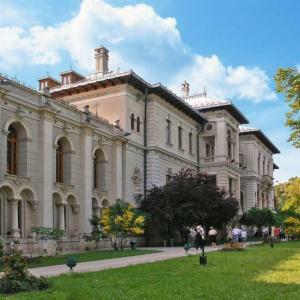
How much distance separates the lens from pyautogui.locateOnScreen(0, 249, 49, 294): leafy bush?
11867 mm

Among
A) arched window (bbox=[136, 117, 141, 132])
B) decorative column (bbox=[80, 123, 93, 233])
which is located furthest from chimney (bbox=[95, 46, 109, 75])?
decorative column (bbox=[80, 123, 93, 233])

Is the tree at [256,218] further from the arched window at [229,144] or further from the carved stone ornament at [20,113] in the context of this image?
the carved stone ornament at [20,113]

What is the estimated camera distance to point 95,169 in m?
35.8

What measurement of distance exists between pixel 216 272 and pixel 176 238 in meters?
25.9

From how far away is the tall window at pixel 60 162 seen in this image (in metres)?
31.5

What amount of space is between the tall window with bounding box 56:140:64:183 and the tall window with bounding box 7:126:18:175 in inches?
155

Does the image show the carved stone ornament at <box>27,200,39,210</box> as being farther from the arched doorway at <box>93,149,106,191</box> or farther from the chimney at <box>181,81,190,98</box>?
the chimney at <box>181,81,190,98</box>

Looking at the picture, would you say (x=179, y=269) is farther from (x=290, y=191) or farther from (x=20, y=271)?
(x=20, y=271)

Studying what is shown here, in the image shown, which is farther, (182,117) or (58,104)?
(182,117)

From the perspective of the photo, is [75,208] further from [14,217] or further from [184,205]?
[184,205]

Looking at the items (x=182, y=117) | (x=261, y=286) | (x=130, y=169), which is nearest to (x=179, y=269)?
(x=261, y=286)

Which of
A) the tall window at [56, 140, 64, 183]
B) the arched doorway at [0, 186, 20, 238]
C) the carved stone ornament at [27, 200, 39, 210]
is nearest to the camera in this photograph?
the arched doorway at [0, 186, 20, 238]

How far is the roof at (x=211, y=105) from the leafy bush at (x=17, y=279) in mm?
41443

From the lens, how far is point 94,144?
113 feet
